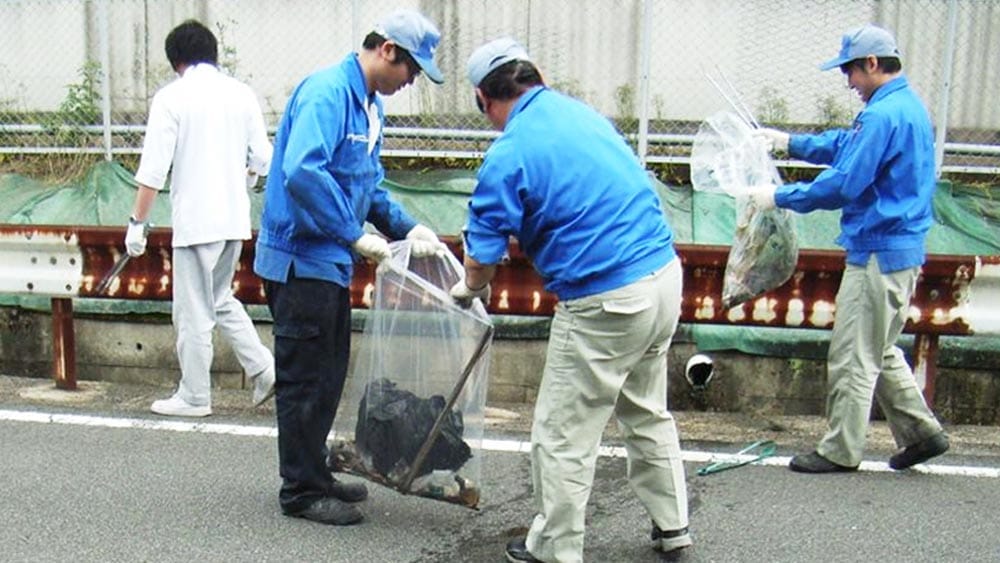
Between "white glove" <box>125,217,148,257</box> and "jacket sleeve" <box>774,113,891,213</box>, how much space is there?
315 centimetres

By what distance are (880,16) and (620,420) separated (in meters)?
5.19

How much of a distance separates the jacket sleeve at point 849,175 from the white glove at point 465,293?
1.60m

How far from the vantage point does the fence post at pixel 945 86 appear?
7.31m

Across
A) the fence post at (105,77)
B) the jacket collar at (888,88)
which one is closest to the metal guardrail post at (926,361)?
the jacket collar at (888,88)

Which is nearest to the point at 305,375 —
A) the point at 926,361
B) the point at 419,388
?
the point at 419,388

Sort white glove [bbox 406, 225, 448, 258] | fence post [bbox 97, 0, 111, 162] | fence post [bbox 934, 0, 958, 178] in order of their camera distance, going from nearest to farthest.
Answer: white glove [bbox 406, 225, 448, 258] → fence post [bbox 934, 0, 958, 178] → fence post [bbox 97, 0, 111, 162]

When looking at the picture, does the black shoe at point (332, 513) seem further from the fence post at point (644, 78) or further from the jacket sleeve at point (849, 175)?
the fence post at point (644, 78)

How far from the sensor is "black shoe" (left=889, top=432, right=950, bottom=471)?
4.68 m

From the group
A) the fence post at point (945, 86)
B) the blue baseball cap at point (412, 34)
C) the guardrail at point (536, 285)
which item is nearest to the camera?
the blue baseball cap at point (412, 34)

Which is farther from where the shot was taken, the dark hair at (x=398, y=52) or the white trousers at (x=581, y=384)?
the dark hair at (x=398, y=52)

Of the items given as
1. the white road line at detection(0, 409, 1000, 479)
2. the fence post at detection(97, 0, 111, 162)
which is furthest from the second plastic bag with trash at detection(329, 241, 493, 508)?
the fence post at detection(97, 0, 111, 162)

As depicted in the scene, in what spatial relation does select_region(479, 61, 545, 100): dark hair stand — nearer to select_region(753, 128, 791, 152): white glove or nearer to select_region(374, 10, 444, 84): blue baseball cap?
select_region(374, 10, 444, 84): blue baseball cap

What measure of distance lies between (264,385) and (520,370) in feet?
4.70

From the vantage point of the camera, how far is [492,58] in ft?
11.4
